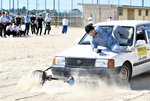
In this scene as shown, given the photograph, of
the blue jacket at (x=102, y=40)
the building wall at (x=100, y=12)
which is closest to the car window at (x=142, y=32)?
the blue jacket at (x=102, y=40)

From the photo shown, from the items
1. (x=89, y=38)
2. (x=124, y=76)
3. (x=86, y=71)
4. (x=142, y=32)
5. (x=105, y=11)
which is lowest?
(x=124, y=76)

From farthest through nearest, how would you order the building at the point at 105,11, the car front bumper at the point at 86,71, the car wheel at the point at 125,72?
the building at the point at 105,11 < the car wheel at the point at 125,72 < the car front bumper at the point at 86,71

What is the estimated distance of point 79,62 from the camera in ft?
30.3

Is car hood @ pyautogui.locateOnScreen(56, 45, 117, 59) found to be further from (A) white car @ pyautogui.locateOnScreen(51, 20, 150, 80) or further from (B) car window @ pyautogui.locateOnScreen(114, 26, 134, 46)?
(B) car window @ pyautogui.locateOnScreen(114, 26, 134, 46)

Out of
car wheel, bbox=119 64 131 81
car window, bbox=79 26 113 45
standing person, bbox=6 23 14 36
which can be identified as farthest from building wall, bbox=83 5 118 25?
car wheel, bbox=119 64 131 81

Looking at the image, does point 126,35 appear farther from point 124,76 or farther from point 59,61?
point 59,61

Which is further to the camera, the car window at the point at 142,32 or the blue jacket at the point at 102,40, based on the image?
the car window at the point at 142,32

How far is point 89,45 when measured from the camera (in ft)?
33.2

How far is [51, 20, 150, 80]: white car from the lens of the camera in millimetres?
9039

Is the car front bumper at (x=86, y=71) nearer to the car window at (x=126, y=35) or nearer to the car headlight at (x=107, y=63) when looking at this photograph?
the car headlight at (x=107, y=63)

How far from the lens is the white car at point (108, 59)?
356 inches

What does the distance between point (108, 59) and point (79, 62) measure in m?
0.66

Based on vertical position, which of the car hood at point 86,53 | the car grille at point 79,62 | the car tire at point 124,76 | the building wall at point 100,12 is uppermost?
the building wall at point 100,12

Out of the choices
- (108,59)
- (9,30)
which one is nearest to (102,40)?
(108,59)
